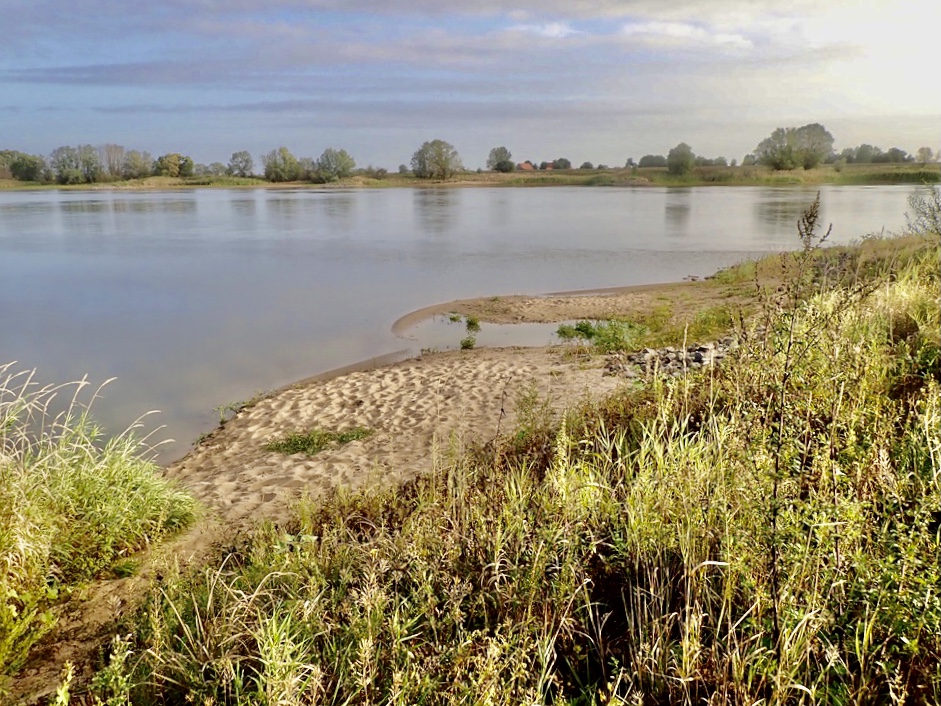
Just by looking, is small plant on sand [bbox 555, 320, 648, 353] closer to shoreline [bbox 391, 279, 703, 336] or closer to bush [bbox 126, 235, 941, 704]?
shoreline [bbox 391, 279, 703, 336]

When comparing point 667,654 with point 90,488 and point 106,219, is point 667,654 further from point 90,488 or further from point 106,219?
point 106,219

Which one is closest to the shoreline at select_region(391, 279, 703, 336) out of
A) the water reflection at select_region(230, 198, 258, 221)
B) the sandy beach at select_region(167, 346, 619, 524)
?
the sandy beach at select_region(167, 346, 619, 524)

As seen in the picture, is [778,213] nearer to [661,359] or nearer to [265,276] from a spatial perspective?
[265,276]

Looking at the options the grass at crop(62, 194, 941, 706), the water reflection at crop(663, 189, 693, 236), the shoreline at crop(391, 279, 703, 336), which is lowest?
the shoreline at crop(391, 279, 703, 336)

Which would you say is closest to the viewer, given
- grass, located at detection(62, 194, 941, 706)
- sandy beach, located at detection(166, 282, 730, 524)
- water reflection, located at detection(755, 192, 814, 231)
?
Result: grass, located at detection(62, 194, 941, 706)

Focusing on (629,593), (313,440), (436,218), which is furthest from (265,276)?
(436,218)

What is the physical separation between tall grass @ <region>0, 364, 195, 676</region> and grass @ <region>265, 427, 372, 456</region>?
207 centimetres

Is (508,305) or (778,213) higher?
(778,213)

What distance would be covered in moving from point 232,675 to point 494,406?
6075 millimetres

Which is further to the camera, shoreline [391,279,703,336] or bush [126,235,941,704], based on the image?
shoreline [391,279,703,336]

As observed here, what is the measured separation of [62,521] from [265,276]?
18351mm

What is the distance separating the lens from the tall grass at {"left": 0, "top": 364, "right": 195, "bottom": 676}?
3.90m

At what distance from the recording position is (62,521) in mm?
4559

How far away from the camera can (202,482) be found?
688cm
